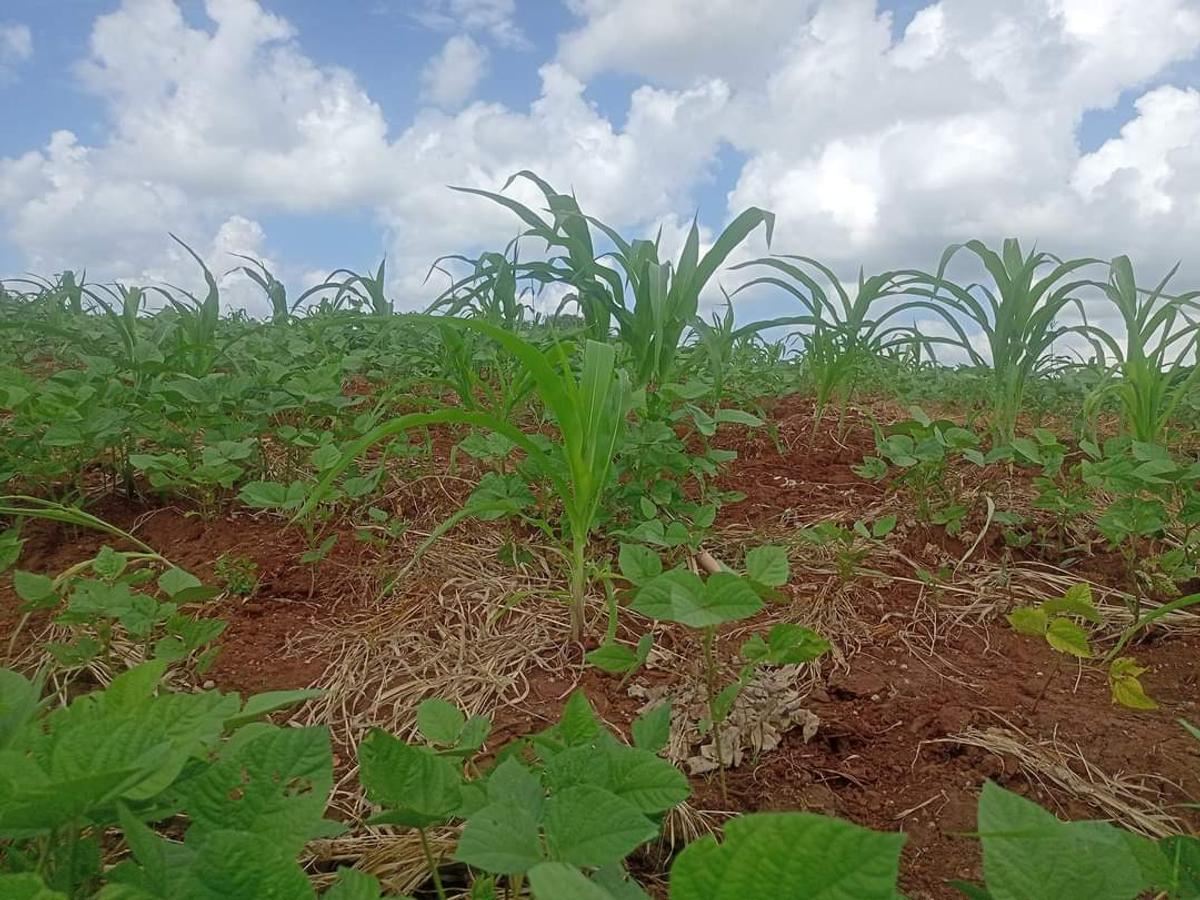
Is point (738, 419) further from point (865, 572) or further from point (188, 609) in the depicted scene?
point (188, 609)

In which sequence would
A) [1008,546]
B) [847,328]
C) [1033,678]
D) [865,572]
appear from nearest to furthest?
[1033,678] < [865,572] < [1008,546] < [847,328]

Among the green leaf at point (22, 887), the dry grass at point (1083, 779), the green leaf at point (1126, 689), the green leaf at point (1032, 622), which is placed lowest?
the dry grass at point (1083, 779)

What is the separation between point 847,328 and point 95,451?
2.05 m

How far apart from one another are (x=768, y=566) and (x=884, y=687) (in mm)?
359

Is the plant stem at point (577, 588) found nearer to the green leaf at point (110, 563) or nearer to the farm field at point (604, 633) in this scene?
Answer: the farm field at point (604, 633)

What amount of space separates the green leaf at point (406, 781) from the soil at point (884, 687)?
0.39m

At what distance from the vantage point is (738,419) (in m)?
1.79

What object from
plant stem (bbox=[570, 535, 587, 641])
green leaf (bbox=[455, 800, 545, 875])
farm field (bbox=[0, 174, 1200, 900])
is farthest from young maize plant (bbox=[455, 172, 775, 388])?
green leaf (bbox=[455, 800, 545, 875])

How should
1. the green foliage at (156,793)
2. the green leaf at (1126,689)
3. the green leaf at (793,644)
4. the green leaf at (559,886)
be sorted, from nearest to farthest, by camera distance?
the green leaf at (559,886)
the green foliage at (156,793)
the green leaf at (793,644)
the green leaf at (1126,689)

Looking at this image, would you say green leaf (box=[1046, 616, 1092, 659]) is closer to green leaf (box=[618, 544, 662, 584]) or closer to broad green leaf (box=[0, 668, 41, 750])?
green leaf (box=[618, 544, 662, 584])

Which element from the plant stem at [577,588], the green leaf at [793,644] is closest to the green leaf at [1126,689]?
the green leaf at [793,644]

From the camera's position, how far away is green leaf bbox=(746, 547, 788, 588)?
3.26 ft

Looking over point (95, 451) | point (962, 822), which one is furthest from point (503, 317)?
point (962, 822)

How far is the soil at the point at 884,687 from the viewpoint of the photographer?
99 centimetres
